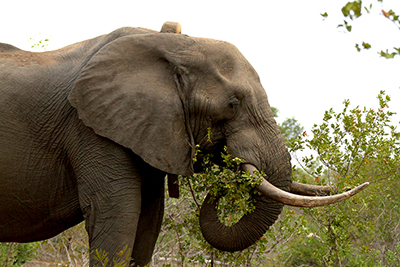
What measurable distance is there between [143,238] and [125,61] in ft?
5.41

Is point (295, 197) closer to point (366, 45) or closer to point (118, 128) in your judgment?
point (118, 128)

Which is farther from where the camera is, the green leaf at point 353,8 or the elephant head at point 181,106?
the elephant head at point 181,106

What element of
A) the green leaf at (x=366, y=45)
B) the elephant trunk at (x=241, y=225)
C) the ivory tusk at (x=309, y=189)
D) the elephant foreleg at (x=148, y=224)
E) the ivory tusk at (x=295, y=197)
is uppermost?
the green leaf at (x=366, y=45)

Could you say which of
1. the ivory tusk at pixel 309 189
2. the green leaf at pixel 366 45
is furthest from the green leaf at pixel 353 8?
the ivory tusk at pixel 309 189

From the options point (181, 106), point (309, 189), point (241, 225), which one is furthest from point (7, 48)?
point (309, 189)

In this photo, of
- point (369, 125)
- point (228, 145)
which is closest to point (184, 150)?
point (228, 145)

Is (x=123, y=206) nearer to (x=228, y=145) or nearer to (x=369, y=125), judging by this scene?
(x=228, y=145)

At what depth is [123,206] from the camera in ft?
Answer: 13.8

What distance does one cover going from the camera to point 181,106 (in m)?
4.38

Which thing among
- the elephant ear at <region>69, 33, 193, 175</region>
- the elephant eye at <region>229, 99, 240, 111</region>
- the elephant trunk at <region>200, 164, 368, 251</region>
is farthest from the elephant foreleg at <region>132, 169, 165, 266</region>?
the elephant eye at <region>229, 99, 240, 111</region>

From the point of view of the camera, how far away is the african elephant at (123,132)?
427 cm

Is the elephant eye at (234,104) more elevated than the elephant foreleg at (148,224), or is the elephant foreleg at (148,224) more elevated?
the elephant eye at (234,104)

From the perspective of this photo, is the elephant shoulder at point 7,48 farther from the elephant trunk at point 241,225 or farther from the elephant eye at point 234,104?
the elephant trunk at point 241,225

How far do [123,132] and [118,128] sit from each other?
5 cm
